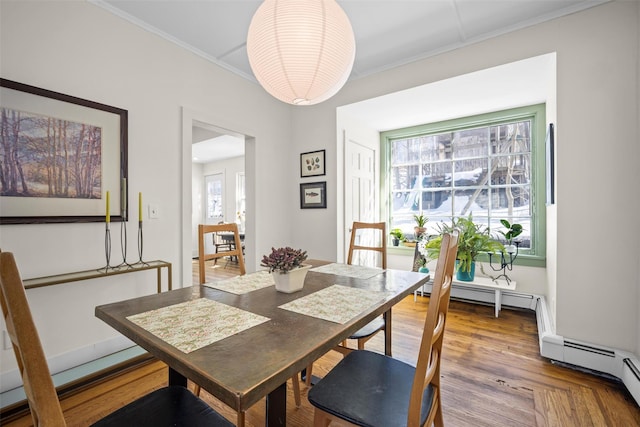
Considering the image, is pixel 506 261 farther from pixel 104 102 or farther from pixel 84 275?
pixel 104 102

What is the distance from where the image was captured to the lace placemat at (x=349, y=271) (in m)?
1.70

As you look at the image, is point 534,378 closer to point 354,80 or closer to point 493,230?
point 493,230

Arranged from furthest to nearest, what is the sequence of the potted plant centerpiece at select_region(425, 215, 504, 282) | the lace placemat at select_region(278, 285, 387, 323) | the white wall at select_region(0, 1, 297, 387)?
the potted plant centerpiece at select_region(425, 215, 504, 282) → the white wall at select_region(0, 1, 297, 387) → the lace placemat at select_region(278, 285, 387, 323)

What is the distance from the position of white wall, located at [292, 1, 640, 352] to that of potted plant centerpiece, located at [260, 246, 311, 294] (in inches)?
79.0

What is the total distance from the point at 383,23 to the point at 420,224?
2.43 metres

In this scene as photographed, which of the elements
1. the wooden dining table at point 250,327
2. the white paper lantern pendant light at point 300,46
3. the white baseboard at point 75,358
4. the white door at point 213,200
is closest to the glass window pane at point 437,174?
the wooden dining table at point 250,327

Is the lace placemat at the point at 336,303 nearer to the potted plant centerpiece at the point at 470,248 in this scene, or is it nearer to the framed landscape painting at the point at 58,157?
the framed landscape painting at the point at 58,157

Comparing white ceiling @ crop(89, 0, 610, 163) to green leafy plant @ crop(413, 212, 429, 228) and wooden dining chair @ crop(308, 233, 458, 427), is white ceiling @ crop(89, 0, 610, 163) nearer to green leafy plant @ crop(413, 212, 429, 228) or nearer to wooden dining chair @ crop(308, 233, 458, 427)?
green leafy plant @ crop(413, 212, 429, 228)

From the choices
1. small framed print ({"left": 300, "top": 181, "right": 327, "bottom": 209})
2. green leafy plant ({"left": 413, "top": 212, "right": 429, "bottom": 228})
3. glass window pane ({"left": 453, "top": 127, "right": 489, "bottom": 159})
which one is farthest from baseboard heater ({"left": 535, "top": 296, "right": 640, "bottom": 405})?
small framed print ({"left": 300, "top": 181, "right": 327, "bottom": 209})

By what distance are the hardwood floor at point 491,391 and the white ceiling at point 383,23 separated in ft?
7.81

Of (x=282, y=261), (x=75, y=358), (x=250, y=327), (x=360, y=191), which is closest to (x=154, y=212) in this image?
(x=75, y=358)

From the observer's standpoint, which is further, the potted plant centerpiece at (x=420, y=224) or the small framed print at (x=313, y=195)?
the potted plant centerpiece at (x=420, y=224)

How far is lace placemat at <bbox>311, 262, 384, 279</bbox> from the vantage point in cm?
170

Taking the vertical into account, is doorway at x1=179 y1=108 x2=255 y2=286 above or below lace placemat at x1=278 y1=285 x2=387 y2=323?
above
